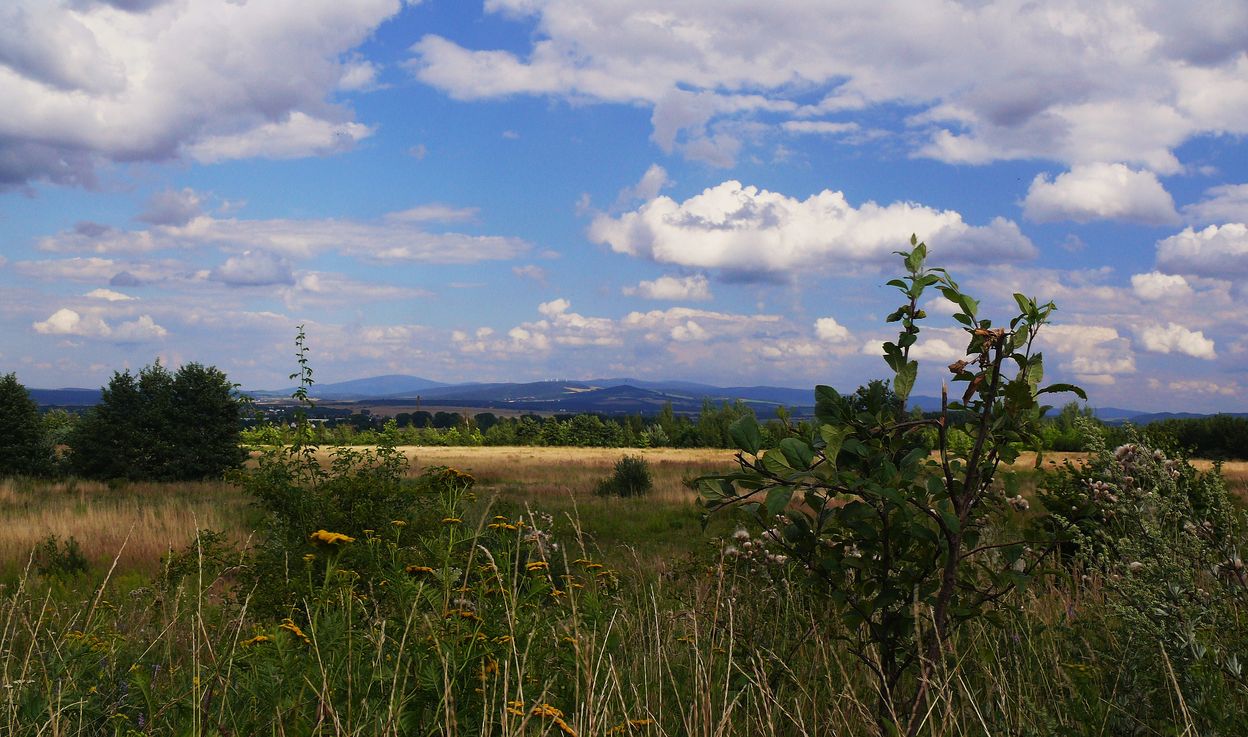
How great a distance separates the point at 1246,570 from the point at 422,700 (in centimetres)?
276

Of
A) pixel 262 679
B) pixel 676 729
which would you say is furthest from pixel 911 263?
pixel 262 679

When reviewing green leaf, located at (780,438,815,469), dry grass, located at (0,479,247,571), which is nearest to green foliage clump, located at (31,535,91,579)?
dry grass, located at (0,479,247,571)

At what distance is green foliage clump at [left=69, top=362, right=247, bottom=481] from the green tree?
1258 mm

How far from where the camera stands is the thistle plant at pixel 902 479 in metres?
2.41

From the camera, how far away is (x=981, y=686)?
346 cm

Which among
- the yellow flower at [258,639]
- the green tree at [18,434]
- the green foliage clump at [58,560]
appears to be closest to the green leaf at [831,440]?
the yellow flower at [258,639]

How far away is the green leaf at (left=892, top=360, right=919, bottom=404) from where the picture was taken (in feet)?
8.67

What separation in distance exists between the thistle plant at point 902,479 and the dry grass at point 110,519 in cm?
850

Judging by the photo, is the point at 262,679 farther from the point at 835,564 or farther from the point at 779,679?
the point at 779,679

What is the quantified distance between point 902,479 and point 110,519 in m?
15.5

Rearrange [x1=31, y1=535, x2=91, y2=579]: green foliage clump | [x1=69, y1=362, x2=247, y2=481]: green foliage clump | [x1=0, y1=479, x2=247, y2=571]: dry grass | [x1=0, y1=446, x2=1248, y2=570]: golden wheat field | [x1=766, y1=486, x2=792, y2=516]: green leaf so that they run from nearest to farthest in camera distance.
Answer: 1. [x1=766, y1=486, x2=792, y2=516]: green leaf
2. [x1=31, y1=535, x2=91, y2=579]: green foliage clump
3. [x1=0, y1=479, x2=247, y2=571]: dry grass
4. [x1=0, y1=446, x2=1248, y2=570]: golden wheat field
5. [x1=69, y1=362, x2=247, y2=481]: green foliage clump

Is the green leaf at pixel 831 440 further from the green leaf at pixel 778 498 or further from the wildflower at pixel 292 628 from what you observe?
the wildflower at pixel 292 628

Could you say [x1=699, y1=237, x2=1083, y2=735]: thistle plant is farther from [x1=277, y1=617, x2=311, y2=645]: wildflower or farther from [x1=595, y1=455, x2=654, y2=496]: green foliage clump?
[x1=595, y1=455, x2=654, y2=496]: green foliage clump

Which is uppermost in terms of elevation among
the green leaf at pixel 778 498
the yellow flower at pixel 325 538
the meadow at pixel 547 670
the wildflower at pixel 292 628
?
the green leaf at pixel 778 498
